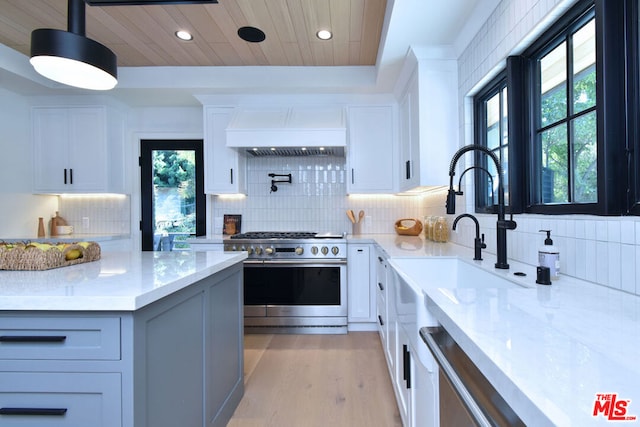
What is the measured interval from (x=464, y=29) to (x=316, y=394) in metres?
2.60

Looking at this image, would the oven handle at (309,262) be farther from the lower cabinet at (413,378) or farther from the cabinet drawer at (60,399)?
the cabinet drawer at (60,399)

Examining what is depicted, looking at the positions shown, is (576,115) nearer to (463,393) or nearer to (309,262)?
(463,393)

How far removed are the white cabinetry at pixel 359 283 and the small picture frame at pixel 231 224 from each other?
138cm

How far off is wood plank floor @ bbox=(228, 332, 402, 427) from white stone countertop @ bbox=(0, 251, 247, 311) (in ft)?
3.20

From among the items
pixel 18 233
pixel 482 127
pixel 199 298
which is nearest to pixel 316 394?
pixel 199 298

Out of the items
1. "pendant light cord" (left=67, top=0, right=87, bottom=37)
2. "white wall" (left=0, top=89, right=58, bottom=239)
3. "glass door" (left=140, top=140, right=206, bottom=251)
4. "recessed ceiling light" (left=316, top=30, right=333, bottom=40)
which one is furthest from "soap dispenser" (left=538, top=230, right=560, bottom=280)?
"white wall" (left=0, top=89, right=58, bottom=239)

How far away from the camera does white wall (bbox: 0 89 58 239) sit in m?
3.15

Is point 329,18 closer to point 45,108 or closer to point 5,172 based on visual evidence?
point 45,108

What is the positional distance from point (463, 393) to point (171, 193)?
3.76 m

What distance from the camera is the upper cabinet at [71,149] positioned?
3.38m

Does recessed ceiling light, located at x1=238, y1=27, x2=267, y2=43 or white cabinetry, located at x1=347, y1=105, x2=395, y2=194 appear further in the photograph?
white cabinetry, located at x1=347, y1=105, x2=395, y2=194

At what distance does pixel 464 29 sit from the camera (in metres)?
2.08

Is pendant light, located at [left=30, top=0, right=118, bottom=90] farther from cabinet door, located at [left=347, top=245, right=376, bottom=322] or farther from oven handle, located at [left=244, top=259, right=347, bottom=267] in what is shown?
cabinet door, located at [left=347, top=245, right=376, bottom=322]

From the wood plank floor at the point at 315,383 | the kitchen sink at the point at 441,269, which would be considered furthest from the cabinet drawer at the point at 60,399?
the kitchen sink at the point at 441,269
